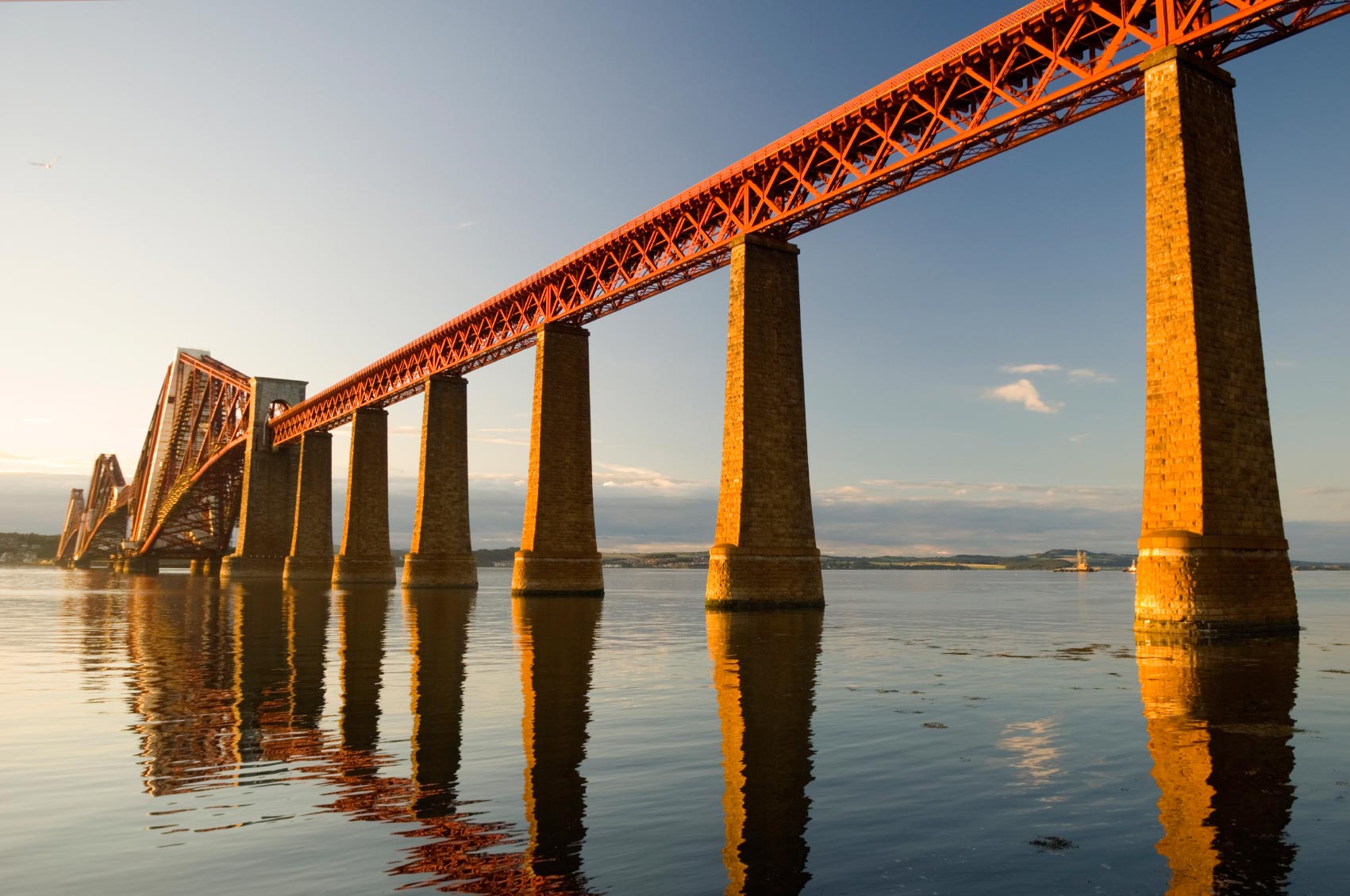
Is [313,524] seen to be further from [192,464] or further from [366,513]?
[192,464]

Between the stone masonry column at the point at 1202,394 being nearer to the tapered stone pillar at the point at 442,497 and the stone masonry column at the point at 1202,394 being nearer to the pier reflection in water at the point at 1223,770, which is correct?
the pier reflection in water at the point at 1223,770

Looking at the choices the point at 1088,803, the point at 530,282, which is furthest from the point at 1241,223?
the point at 530,282

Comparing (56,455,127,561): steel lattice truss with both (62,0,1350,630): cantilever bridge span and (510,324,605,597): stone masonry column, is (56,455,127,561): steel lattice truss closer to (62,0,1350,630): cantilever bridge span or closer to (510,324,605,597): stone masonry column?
(62,0,1350,630): cantilever bridge span

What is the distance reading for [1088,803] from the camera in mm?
6629

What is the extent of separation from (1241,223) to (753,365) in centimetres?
1514

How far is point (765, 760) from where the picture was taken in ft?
26.5

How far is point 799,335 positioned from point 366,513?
3999 centimetres

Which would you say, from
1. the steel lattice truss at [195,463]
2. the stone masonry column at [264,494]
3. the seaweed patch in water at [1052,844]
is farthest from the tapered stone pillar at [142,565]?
the seaweed patch in water at [1052,844]

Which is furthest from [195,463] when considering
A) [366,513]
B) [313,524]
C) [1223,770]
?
[1223,770]

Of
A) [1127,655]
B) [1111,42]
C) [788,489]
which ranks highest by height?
[1111,42]

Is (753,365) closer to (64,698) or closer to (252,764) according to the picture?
(64,698)

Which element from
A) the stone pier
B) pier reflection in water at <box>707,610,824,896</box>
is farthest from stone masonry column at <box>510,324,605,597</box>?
the stone pier

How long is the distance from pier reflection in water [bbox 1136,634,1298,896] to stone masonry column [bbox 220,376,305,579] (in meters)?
75.8

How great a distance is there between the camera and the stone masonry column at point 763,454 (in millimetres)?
31625
